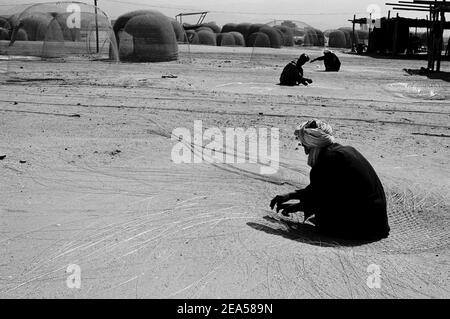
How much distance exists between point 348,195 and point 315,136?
48 cm

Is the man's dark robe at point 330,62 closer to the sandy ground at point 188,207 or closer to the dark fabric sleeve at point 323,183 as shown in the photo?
the sandy ground at point 188,207

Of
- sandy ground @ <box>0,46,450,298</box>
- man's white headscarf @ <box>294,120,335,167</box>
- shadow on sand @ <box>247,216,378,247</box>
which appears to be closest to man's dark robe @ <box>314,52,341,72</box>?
sandy ground @ <box>0,46,450,298</box>

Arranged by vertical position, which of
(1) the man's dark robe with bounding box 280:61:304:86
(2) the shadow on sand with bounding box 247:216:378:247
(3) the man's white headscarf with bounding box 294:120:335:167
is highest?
(1) the man's dark robe with bounding box 280:61:304:86

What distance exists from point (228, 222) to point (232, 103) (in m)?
6.00

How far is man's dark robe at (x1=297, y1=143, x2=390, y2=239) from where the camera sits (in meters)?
3.73

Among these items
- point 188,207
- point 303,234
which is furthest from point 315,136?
point 188,207

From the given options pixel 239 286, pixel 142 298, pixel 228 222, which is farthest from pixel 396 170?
pixel 142 298

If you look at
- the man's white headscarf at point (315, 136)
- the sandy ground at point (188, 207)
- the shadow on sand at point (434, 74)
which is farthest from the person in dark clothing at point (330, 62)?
the man's white headscarf at point (315, 136)

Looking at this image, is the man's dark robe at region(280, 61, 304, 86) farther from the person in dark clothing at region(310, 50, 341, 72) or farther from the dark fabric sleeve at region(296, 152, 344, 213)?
the dark fabric sleeve at region(296, 152, 344, 213)

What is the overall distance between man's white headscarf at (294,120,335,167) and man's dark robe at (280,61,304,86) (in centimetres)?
927

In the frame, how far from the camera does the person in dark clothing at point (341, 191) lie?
3.73m

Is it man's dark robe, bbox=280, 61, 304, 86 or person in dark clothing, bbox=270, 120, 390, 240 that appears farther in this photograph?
man's dark robe, bbox=280, 61, 304, 86

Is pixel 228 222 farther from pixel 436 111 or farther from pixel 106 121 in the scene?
pixel 436 111

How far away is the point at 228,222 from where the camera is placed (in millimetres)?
4172
